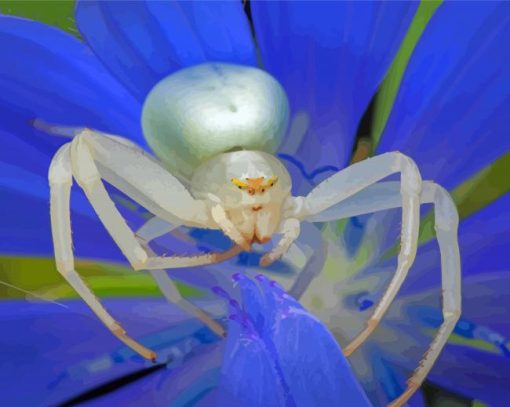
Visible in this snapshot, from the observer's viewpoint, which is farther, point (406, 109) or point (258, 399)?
point (406, 109)

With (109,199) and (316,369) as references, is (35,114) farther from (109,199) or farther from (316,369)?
(316,369)

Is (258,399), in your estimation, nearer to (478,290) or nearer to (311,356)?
(311,356)

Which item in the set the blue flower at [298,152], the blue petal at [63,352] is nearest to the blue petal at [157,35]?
the blue flower at [298,152]

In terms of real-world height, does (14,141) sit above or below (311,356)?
above

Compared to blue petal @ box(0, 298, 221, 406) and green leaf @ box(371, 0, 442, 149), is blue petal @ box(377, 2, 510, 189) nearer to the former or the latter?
green leaf @ box(371, 0, 442, 149)

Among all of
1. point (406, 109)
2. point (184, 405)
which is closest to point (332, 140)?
point (406, 109)

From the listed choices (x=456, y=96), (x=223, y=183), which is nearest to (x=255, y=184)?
(x=223, y=183)
